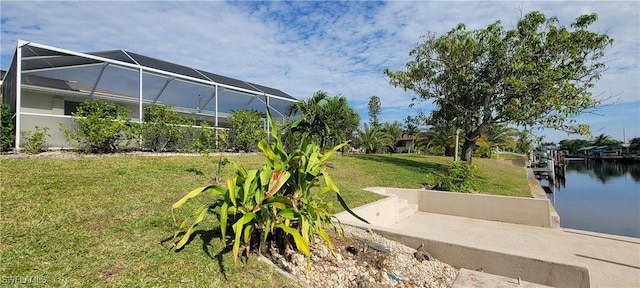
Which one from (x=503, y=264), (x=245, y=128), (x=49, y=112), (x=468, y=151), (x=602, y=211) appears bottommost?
(x=602, y=211)

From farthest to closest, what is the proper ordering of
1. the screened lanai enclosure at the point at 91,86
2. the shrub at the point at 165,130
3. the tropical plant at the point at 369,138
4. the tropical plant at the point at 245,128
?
the tropical plant at the point at 369,138
the tropical plant at the point at 245,128
the shrub at the point at 165,130
the screened lanai enclosure at the point at 91,86

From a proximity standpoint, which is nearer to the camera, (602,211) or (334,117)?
(334,117)

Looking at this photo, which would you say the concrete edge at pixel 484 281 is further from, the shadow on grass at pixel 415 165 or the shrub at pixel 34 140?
the shadow on grass at pixel 415 165

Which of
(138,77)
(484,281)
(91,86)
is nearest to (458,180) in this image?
(484,281)

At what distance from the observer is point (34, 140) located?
7039 millimetres

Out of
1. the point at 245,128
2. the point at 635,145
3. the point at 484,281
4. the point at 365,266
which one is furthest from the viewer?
the point at 635,145

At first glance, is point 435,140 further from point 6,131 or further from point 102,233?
point 102,233

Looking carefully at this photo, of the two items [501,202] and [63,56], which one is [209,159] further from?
[501,202]

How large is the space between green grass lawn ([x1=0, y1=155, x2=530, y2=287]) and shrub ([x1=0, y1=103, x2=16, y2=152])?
6.67ft

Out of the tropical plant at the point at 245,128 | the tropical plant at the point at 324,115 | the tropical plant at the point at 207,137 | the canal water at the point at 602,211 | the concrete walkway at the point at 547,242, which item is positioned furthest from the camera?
the tropical plant at the point at 324,115

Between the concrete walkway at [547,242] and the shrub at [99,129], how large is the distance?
290 inches

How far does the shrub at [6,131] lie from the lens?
6.92m

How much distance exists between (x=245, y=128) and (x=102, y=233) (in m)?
8.77

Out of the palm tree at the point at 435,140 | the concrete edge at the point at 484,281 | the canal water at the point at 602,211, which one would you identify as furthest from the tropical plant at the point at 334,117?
the palm tree at the point at 435,140
